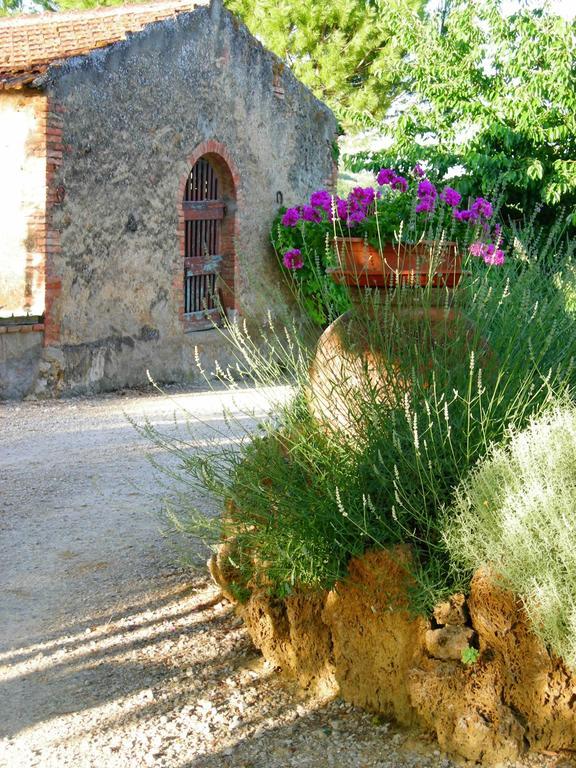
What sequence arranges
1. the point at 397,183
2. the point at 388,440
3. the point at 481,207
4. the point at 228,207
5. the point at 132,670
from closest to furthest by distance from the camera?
the point at 388,440, the point at 132,670, the point at 397,183, the point at 481,207, the point at 228,207

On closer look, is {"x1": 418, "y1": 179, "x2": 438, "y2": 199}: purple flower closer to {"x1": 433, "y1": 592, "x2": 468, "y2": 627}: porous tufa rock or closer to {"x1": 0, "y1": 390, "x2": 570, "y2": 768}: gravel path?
{"x1": 0, "y1": 390, "x2": 570, "y2": 768}: gravel path

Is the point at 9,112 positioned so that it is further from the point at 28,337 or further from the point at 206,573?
the point at 206,573

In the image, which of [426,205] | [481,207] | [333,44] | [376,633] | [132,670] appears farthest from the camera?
[333,44]

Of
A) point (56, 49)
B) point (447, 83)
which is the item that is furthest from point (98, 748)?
point (447, 83)

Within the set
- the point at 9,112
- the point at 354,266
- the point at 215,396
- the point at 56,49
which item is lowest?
the point at 215,396

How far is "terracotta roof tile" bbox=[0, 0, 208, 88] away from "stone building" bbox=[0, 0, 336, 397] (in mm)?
35

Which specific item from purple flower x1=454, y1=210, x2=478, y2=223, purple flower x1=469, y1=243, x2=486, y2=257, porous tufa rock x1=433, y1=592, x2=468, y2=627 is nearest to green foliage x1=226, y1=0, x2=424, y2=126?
purple flower x1=454, y1=210, x2=478, y2=223

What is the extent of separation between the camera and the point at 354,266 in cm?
389

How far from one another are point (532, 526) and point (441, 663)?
1.85 feet

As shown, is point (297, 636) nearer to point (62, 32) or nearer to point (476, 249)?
point (476, 249)

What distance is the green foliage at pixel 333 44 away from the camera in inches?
851

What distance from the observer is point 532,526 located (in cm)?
291

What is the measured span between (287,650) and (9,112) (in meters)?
7.22

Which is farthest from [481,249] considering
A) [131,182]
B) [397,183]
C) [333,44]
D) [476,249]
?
[333,44]
